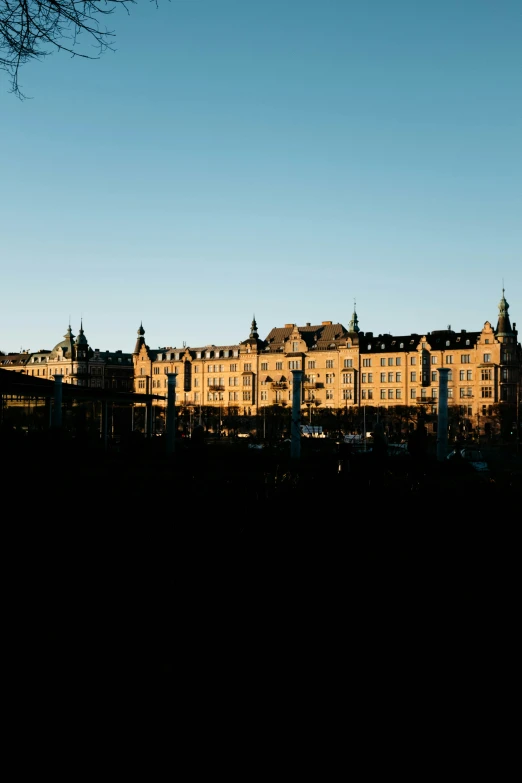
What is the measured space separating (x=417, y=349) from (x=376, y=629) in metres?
96.3

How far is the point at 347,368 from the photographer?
10450cm

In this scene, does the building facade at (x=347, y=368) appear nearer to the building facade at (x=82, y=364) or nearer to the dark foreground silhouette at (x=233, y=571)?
the building facade at (x=82, y=364)

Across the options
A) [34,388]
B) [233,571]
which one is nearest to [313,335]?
[34,388]

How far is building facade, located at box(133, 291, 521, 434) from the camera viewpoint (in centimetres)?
9450

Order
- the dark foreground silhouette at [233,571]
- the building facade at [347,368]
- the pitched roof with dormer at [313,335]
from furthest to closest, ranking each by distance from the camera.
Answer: the pitched roof with dormer at [313,335] → the building facade at [347,368] → the dark foreground silhouette at [233,571]

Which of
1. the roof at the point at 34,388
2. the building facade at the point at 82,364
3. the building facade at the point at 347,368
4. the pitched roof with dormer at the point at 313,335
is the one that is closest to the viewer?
the roof at the point at 34,388

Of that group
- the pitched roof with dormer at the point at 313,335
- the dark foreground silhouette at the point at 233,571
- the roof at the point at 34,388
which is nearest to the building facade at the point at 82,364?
the pitched roof with dormer at the point at 313,335

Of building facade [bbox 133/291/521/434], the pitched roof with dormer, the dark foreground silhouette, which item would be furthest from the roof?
the pitched roof with dormer

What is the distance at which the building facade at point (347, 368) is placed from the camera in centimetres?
9450

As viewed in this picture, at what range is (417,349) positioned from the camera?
10044 centimetres

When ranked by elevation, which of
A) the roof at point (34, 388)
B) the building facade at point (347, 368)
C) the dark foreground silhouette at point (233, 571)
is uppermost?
the building facade at point (347, 368)

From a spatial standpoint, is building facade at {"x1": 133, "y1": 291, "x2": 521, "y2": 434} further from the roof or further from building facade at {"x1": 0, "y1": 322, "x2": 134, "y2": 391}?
the roof

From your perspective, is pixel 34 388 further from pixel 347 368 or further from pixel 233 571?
pixel 347 368

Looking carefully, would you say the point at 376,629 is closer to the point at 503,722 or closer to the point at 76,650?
the point at 503,722
